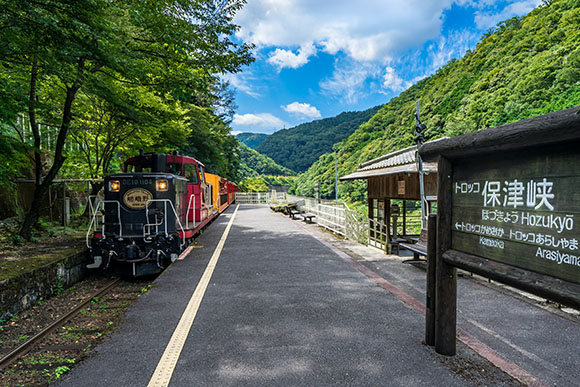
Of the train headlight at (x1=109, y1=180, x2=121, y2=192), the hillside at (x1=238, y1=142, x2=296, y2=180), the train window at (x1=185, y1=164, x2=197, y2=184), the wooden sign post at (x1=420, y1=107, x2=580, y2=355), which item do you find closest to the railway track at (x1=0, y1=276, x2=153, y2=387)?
the train headlight at (x1=109, y1=180, x2=121, y2=192)

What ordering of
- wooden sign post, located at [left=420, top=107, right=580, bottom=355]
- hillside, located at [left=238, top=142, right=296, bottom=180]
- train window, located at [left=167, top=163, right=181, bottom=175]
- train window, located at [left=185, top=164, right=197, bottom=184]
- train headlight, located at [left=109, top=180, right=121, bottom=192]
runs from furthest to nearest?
1. hillside, located at [left=238, top=142, right=296, bottom=180]
2. train window, located at [left=185, top=164, right=197, bottom=184]
3. train window, located at [left=167, top=163, right=181, bottom=175]
4. train headlight, located at [left=109, top=180, right=121, bottom=192]
5. wooden sign post, located at [left=420, top=107, right=580, bottom=355]

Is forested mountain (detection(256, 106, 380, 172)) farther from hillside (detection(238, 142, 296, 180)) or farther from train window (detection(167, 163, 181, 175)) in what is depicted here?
train window (detection(167, 163, 181, 175))

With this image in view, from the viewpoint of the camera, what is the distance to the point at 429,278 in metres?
3.93

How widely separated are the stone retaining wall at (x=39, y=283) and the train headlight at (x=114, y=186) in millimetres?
1790

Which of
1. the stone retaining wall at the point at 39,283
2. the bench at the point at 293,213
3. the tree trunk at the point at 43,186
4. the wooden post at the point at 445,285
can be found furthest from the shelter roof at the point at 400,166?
the tree trunk at the point at 43,186

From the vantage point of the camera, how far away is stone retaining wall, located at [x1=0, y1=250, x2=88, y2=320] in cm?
520

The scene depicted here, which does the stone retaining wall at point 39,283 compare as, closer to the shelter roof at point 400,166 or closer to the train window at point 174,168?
the train window at point 174,168

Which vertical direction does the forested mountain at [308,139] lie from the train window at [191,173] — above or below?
above

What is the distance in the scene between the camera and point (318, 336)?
4051 millimetres

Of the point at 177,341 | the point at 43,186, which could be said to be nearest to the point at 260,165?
the point at 43,186

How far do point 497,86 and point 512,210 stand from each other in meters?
52.8

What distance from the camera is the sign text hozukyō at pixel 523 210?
2.43 m

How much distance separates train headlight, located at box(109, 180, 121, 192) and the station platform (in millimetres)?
2607

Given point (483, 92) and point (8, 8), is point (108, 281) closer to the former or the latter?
point (8, 8)
